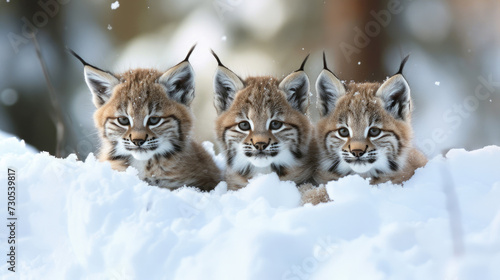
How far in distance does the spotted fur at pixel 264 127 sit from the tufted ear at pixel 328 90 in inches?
4.7

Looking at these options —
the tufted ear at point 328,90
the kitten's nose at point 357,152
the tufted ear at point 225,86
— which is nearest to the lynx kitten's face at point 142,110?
the tufted ear at point 225,86

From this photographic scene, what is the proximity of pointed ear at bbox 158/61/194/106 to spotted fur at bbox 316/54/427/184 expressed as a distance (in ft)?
3.50

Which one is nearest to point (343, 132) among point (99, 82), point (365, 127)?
point (365, 127)

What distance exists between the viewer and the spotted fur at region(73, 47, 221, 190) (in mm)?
4445

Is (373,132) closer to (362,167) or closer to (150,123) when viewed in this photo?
(362,167)

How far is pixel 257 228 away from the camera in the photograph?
3086mm

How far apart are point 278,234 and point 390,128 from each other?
1.67 metres

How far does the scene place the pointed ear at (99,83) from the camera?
4641 mm

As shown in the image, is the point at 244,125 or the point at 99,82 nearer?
the point at 244,125

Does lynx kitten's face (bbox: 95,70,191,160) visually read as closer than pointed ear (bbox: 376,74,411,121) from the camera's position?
No

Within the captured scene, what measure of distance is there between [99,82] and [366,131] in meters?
2.24

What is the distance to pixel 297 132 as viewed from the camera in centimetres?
442

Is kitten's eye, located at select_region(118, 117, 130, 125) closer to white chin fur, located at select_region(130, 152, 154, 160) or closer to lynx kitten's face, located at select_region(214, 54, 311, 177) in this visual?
white chin fur, located at select_region(130, 152, 154, 160)

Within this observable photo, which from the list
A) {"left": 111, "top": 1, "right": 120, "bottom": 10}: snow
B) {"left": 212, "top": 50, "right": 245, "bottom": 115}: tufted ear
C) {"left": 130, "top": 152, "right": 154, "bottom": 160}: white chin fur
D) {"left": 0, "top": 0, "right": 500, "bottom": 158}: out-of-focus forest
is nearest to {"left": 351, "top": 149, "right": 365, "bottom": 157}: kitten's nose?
{"left": 212, "top": 50, "right": 245, "bottom": 115}: tufted ear
